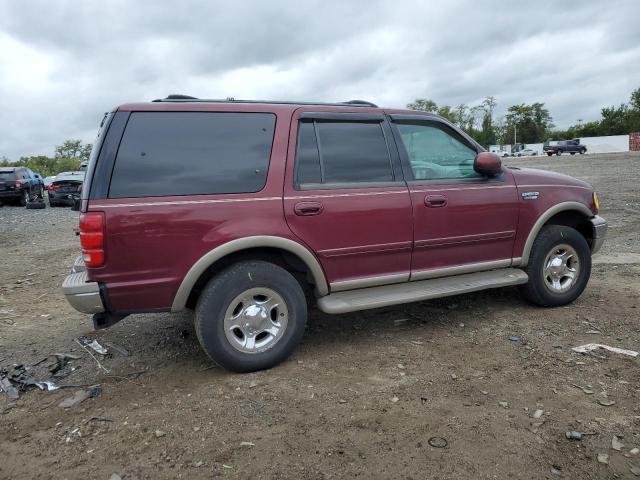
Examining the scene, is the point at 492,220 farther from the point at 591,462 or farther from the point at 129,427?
the point at 129,427

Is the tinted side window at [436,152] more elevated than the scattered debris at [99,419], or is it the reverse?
the tinted side window at [436,152]

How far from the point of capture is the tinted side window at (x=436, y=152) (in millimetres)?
4383

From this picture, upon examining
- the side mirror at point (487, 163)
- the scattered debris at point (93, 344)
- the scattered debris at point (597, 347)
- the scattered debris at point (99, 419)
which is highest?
the side mirror at point (487, 163)

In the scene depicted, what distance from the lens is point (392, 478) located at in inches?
98.5

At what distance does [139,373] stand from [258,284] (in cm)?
118

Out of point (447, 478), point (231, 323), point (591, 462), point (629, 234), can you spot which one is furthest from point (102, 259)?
point (629, 234)

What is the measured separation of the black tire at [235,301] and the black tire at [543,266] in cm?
239

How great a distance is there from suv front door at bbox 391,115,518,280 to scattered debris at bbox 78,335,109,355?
8.87ft

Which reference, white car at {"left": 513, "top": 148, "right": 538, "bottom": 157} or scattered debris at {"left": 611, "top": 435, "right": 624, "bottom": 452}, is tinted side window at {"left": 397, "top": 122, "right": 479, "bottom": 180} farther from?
white car at {"left": 513, "top": 148, "right": 538, "bottom": 157}

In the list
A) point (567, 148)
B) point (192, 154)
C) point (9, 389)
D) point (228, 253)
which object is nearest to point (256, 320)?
point (228, 253)

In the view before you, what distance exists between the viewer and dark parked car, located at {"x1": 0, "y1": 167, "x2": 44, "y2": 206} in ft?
65.0

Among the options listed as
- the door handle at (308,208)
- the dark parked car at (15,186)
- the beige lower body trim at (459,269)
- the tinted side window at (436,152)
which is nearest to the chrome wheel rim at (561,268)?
the beige lower body trim at (459,269)

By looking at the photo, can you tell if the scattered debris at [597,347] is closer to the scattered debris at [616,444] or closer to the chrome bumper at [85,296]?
the scattered debris at [616,444]

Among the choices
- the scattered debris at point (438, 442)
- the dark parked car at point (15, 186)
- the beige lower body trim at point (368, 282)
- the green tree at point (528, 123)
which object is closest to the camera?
the scattered debris at point (438, 442)
